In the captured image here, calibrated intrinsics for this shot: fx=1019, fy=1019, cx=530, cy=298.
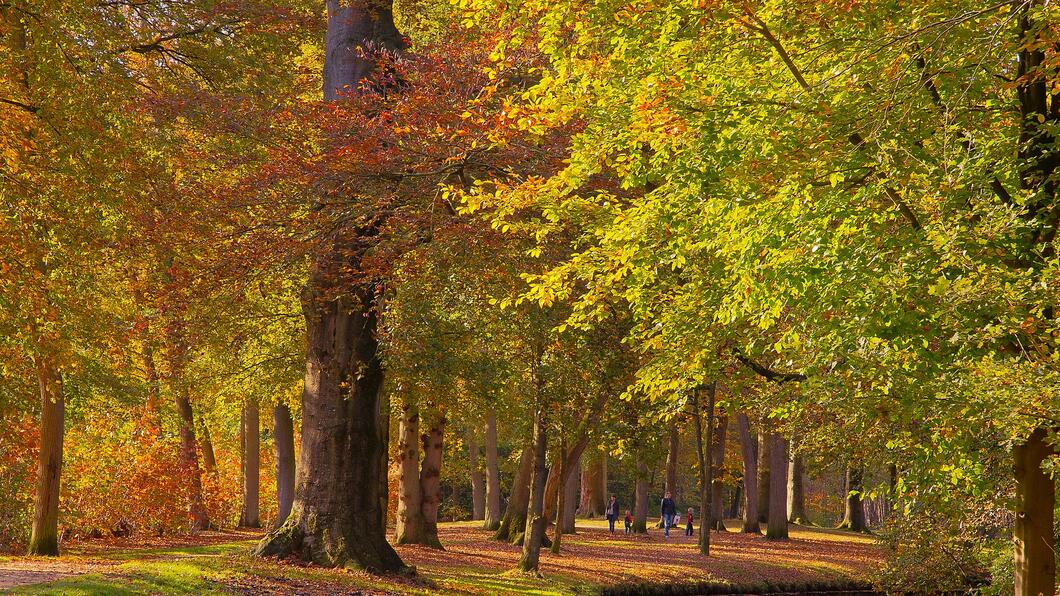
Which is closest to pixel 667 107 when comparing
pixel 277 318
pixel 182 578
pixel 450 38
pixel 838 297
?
pixel 838 297

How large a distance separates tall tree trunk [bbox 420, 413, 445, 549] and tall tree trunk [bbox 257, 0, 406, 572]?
8.81 meters

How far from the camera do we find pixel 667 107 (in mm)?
11250

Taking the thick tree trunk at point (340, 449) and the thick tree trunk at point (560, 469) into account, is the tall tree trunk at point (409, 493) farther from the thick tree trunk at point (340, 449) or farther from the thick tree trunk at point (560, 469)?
the thick tree trunk at point (340, 449)

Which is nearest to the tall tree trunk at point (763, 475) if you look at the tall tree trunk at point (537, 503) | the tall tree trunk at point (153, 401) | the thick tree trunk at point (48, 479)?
the tall tree trunk at point (537, 503)

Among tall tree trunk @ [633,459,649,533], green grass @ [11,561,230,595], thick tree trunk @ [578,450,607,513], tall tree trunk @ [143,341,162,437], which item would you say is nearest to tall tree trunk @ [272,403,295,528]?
tall tree trunk @ [143,341,162,437]

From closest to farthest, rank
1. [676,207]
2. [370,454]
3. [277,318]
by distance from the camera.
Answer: [676,207]
[370,454]
[277,318]

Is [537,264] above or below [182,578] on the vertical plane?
above

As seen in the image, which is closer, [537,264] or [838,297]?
[838,297]

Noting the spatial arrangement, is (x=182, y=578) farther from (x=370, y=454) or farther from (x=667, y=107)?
(x=667, y=107)

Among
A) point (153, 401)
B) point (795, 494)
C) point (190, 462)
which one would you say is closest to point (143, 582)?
point (190, 462)

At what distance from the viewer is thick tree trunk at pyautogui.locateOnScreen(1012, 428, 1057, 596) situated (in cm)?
1148

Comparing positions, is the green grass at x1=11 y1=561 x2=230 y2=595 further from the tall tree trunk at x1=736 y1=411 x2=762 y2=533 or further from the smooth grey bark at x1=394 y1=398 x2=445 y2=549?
the tall tree trunk at x1=736 y1=411 x2=762 y2=533

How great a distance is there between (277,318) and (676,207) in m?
13.8

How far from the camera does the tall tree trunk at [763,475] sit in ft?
131
